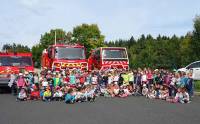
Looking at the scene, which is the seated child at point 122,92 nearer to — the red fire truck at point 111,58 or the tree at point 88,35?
the red fire truck at point 111,58

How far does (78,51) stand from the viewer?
28156mm

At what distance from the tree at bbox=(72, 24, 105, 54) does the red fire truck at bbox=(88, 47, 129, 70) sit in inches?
1995

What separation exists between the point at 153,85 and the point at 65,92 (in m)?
5.43

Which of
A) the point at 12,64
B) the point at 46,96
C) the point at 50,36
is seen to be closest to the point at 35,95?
the point at 46,96

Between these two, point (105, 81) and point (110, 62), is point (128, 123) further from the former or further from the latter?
point (110, 62)

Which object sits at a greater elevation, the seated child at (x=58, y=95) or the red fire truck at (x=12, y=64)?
the red fire truck at (x=12, y=64)

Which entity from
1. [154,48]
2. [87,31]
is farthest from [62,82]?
[154,48]

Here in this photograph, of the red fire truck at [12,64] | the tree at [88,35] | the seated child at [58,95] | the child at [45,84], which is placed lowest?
the seated child at [58,95]

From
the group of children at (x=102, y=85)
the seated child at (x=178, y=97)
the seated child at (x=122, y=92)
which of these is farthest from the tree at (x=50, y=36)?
the seated child at (x=178, y=97)

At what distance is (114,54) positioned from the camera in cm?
2970

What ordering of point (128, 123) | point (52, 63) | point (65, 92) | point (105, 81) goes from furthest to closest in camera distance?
point (52, 63) < point (105, 81) < point (65, 92) < point (128, 123)

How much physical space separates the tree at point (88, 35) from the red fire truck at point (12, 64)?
54.7 m

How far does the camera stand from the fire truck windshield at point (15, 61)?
993 inches

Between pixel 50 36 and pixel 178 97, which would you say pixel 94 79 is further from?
pixel 50 36
